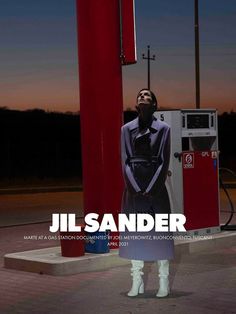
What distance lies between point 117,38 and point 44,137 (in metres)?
85.1

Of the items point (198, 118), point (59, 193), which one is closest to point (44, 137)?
point (59, 193)

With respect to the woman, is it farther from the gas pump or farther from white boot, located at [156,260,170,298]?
the gas pump

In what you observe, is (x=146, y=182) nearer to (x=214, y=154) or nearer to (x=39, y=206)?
(x=214, y=154)

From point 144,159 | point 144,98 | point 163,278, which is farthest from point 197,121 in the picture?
point 163,278

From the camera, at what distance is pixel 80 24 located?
9.98 metres

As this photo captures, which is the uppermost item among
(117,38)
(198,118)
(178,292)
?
(117,38)

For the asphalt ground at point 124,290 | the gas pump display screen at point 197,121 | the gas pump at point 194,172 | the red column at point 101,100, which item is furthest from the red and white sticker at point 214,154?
the red column at point 101,100

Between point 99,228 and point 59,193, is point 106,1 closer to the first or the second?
point 99,228

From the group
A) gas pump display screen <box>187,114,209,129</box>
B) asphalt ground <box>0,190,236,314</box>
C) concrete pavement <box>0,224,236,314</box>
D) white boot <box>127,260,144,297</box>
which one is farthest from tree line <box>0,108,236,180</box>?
white boot <box>127,260,144,297</box>

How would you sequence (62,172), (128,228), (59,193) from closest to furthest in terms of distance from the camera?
(128,228), (59,193), (62,172)

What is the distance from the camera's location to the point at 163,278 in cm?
745

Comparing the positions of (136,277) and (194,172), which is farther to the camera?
(194,172)

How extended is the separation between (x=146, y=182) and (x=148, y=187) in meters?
0.07

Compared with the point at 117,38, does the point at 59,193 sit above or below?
below
